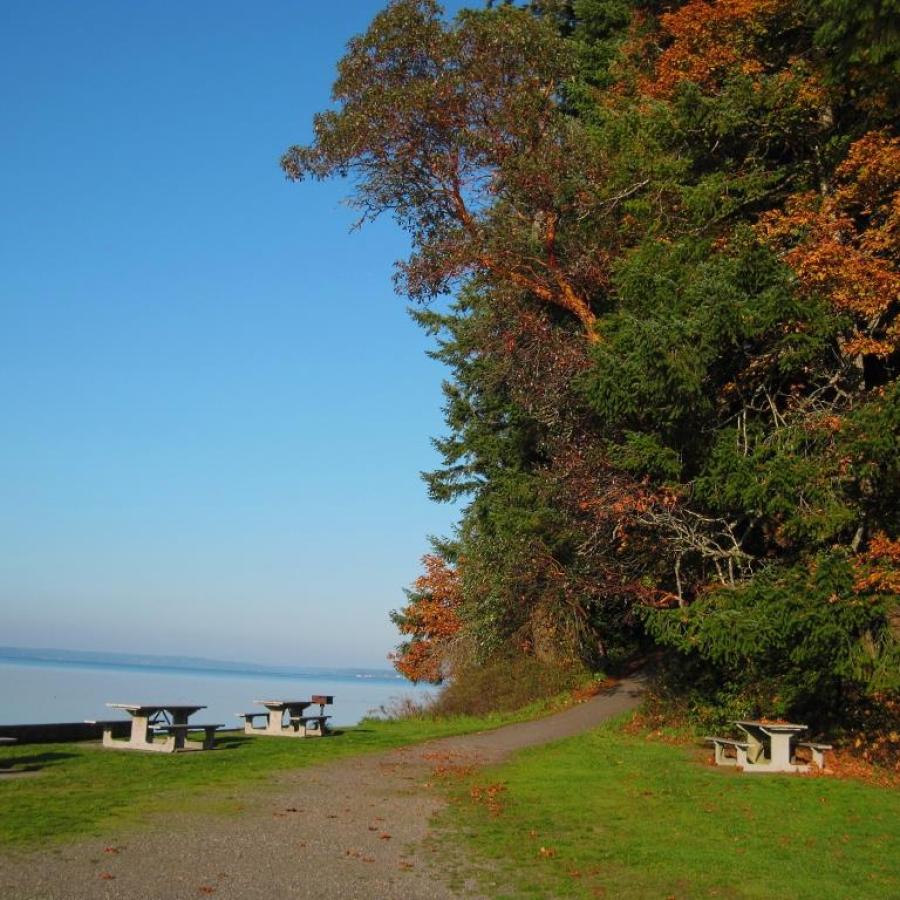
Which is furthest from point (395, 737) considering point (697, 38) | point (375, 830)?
point (697, 38)

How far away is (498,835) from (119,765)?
252 inches

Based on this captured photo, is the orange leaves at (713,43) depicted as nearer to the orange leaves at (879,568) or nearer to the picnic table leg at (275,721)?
the orange leaves at (879,568)

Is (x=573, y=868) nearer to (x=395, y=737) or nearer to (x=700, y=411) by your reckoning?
(x=700, y=411)

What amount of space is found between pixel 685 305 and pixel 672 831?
26.9 feet

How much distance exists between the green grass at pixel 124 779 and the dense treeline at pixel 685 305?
6323 millimetres

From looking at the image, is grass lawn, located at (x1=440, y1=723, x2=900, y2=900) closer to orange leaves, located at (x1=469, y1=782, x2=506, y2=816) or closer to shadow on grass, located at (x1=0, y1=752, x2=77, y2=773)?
orange leaves, located at (x1=469, y1=782, x2=506, y2=816)

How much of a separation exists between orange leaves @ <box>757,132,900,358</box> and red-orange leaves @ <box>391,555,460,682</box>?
20.3 m

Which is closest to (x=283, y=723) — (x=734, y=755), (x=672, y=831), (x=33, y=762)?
(x=33, y=762)

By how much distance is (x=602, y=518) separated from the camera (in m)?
17.1

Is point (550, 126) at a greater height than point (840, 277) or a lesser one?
greater

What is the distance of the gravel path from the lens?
7023 mm

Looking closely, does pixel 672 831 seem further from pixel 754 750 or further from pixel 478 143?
pixel 478 143

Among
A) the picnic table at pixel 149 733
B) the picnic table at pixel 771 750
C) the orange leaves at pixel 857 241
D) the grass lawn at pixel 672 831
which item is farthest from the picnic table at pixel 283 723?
the orange leaves at pixel 857 241

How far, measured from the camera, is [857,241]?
51.2ft
